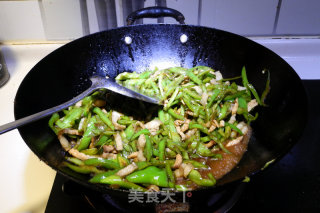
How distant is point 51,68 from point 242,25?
52.1 inches

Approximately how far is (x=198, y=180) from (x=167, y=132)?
0.31 meters

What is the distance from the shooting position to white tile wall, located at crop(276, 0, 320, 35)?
71.5 inches

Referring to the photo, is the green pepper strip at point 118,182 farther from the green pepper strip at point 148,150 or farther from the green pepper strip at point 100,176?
the green pepper strip at point 148,150

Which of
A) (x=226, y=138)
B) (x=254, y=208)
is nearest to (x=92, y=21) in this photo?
(x=226, y=138)

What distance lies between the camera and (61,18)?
1891mm

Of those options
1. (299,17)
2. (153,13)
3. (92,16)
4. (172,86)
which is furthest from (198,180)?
(299,17)

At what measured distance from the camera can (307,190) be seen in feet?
3.89

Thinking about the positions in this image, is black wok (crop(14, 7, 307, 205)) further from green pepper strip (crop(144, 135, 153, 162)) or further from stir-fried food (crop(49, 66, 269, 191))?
green pepper strip (crop(144, 135, 153, 162))

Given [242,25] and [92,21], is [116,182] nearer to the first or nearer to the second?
[92,21]

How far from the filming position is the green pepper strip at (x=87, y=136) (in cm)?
118

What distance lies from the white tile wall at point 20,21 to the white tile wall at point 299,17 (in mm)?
1693

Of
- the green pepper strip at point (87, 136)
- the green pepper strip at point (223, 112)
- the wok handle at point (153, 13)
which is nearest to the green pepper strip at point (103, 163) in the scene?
the green pepper strip at point (87, 136)

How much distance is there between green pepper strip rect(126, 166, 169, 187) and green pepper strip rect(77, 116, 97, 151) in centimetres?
30

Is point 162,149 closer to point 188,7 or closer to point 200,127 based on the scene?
point 200,127
